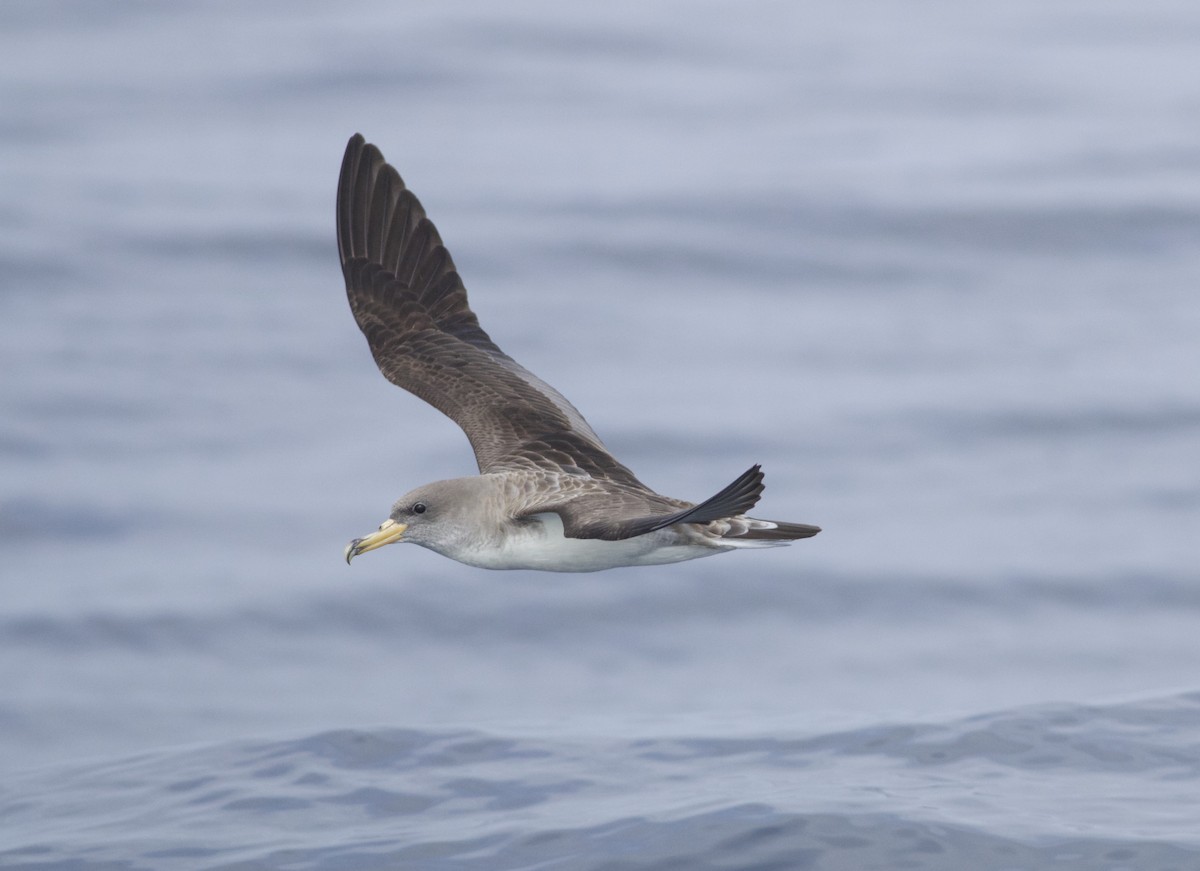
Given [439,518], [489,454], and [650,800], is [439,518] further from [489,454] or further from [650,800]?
[650,800]

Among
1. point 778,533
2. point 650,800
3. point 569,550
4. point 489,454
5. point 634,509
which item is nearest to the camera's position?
point 634,509

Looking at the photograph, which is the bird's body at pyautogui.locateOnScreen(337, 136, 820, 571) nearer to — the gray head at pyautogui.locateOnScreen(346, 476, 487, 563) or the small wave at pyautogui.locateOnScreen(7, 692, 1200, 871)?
the gray head at pyautogui.locateOnScreen(346, 476, 487, 563)

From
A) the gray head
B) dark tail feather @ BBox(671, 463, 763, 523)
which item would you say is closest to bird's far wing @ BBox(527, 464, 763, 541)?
dark tail feather @ BBox(671, 463, 763, 523)

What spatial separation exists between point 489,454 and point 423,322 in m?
1.41

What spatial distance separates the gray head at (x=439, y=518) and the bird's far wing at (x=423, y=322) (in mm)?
1042

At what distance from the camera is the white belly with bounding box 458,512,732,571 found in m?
9.77

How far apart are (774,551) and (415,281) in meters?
6.79

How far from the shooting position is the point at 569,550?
984cm

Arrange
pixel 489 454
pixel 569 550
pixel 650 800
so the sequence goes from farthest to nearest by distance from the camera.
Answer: pixel 650 800
pixel 489 454
pixel 569 550

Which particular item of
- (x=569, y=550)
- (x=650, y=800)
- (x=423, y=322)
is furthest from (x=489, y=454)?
(x=650, y=800)

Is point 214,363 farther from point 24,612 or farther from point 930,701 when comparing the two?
point 930,701

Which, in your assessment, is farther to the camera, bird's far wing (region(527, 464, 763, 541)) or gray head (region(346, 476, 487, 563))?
gray head (region(346, 476, 487, 563))

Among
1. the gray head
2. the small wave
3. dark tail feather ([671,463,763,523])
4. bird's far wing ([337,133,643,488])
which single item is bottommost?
the small wave

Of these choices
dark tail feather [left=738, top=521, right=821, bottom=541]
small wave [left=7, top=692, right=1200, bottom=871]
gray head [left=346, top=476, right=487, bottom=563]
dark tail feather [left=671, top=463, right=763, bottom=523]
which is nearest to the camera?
dark tail feather [left=671, top=463, right=763, bottom=523]
